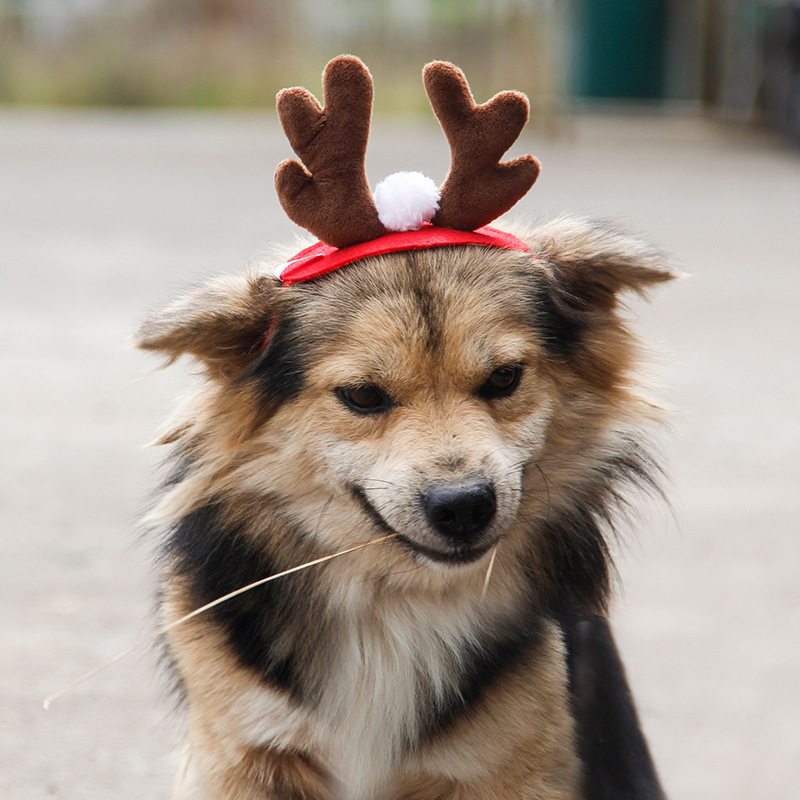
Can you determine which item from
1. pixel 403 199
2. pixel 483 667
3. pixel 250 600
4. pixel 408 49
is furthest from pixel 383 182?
pixel 408 49

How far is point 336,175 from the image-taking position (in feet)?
9.27

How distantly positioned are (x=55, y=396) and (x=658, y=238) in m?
5.20

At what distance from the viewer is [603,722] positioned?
3201 mm

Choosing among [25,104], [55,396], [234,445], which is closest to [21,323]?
[55,396]

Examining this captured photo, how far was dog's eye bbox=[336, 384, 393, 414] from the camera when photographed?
283 cm

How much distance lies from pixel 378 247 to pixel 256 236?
763 centimetres

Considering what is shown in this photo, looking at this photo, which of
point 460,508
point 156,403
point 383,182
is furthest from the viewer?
point 156,403

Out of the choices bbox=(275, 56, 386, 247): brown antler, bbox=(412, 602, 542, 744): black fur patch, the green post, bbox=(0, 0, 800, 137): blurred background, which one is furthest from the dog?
the green post

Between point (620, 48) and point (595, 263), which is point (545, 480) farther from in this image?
point (620, 48)

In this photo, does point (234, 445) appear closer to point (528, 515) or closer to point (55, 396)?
point (528, 515)

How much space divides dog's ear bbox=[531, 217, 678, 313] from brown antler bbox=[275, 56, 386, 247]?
45 centimetres

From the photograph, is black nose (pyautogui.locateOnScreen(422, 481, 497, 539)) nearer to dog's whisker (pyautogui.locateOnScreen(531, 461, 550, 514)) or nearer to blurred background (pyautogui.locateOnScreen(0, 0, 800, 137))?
dog's whisker (pyautogui.locateOnScreen(531, 461, 550, 514))

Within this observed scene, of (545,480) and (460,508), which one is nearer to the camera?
(460,508)

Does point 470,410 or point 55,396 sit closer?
point 470,410
